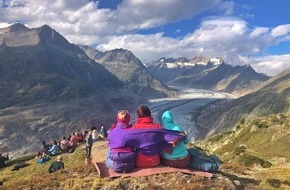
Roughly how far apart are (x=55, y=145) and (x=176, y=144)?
101ft

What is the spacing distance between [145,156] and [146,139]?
105 centimetres

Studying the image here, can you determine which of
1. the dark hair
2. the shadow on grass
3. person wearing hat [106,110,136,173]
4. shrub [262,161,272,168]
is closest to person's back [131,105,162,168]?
the dark hair

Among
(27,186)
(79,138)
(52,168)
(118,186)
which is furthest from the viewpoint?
(79,138)

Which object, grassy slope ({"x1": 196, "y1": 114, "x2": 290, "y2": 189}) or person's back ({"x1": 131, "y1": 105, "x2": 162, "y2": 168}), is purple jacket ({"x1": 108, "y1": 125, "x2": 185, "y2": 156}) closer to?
person's back ({"x1": 131, "y1": 105, "x2": 162, "y2": 168})

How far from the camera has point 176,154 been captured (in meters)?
21.3

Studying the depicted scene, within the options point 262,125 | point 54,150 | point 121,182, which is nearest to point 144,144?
point 121,182

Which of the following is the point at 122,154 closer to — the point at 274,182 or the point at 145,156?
the point at 145,156

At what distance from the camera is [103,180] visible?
2086 centimetres

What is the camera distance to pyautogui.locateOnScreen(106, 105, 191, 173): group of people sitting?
2075 centimetres

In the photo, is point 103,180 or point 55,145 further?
point 55,145

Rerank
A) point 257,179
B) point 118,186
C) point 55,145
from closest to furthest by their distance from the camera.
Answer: point 118,186 < point 257,179 < point 55,145

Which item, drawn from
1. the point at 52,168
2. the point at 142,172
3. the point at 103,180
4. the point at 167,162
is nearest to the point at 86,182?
the point at 103,180

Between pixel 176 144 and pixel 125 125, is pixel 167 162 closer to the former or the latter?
pixel 176 144

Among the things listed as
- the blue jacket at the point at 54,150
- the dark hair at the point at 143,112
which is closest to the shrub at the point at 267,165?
the dark hair at the point at 143,112
